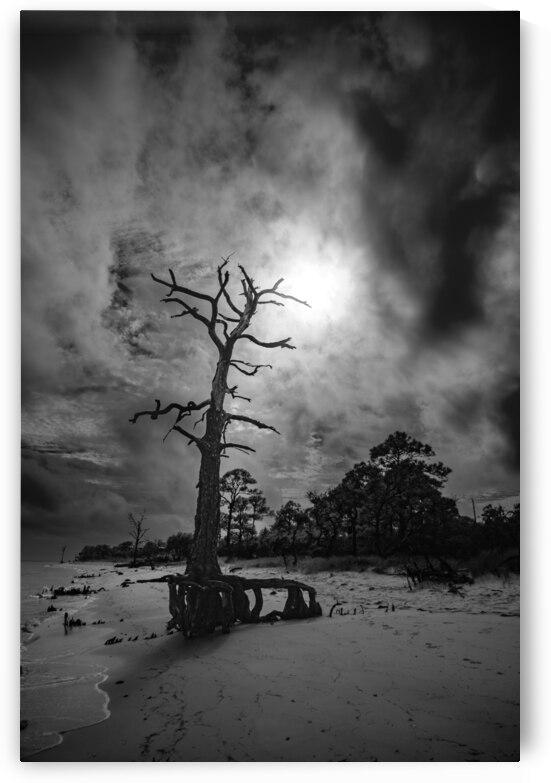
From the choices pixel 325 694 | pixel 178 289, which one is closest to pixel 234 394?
pixel 178 289

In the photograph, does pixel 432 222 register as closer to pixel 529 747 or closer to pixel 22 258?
pixel 22 258

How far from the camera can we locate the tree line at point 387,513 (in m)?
5.45

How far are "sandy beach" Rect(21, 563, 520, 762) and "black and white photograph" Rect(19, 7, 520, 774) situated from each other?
0.14 metres

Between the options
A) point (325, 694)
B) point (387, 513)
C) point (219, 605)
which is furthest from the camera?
point (387, 513)

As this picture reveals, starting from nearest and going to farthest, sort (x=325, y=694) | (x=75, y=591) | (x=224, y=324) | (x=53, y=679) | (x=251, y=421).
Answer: (x=325, y=694) < (x=53, y=679) < (x=251, y=421) < (x=224, y=324) < (x=75, y=591)

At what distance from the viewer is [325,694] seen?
372cm

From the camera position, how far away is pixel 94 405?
17.5ft

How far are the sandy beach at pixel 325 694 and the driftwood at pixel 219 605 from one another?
25 centimetres

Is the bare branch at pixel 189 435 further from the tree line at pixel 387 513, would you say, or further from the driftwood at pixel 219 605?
the driftwood at pixel 219 605

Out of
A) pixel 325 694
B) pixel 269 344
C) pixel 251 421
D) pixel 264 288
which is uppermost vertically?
pixel 264 288

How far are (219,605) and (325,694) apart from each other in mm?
2196

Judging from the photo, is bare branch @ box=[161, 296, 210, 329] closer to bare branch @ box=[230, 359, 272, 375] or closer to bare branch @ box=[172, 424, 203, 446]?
bare branch @ box=[230, 359, 272, 375]

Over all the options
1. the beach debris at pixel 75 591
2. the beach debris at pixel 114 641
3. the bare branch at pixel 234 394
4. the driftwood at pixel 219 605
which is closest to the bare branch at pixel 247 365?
the bare branch at pixel 234 394

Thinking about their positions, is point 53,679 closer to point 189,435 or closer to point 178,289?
point 189,435
